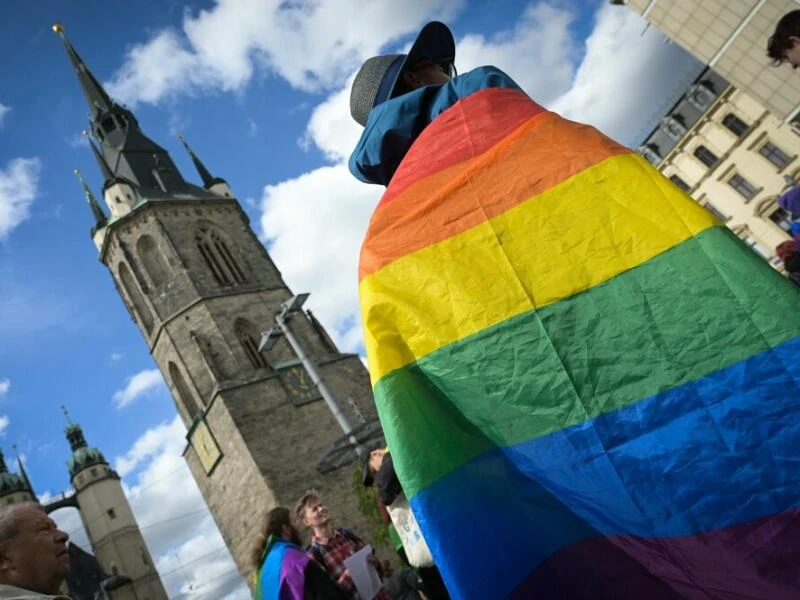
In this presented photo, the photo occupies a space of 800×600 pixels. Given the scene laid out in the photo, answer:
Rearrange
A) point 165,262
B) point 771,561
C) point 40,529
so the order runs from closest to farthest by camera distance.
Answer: point 771,561, point 40,529, point 165,262

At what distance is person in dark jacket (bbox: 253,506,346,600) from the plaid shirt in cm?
46

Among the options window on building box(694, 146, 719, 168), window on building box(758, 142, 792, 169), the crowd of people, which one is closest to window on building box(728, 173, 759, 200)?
window on building box(694, 146, 719, 168)

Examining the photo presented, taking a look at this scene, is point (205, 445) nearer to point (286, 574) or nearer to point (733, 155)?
point (286, 574)

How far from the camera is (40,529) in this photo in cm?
270

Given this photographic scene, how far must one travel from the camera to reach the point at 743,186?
104 feet

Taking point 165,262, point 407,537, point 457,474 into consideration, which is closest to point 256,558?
point 407,537

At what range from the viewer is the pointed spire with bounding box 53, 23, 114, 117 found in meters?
37.4

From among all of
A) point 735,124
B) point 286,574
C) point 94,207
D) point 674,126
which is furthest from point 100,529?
point 286,574

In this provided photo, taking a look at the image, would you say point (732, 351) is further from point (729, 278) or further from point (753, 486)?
point (753, 486)

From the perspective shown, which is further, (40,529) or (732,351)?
(40,529)

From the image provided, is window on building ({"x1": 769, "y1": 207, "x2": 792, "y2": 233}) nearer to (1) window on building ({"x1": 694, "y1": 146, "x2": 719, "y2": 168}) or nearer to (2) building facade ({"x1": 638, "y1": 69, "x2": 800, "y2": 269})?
(2) building facade ({"x1": 638, "y1": 69, "x2": 800, "y2": 269})

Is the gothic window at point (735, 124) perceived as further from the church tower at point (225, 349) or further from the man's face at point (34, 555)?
the man's face at point (34, 555)

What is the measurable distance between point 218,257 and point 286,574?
2827 cm

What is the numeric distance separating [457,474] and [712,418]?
53 cm
